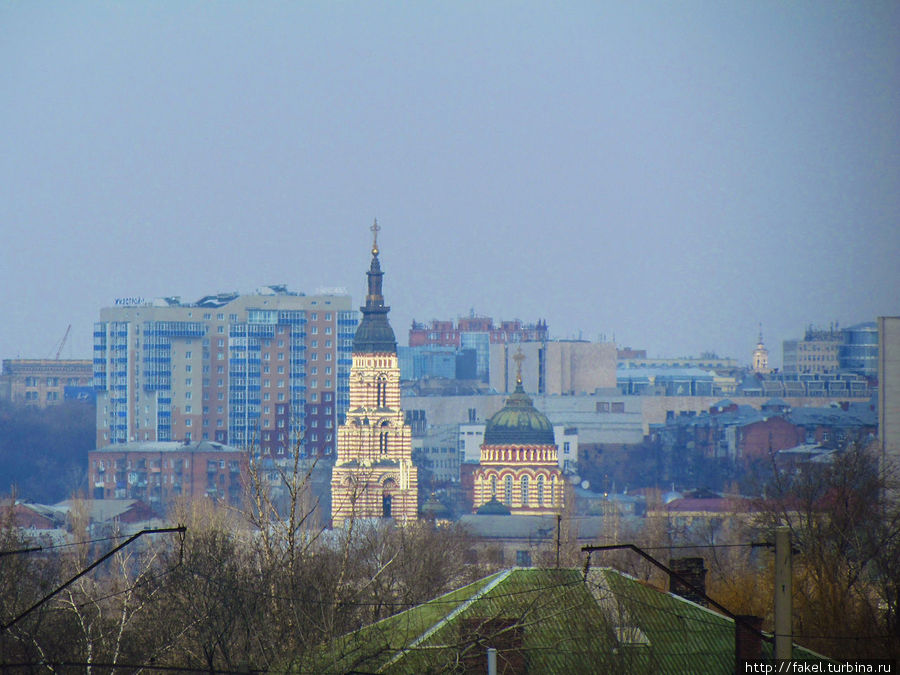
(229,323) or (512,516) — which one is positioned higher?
(229,323)

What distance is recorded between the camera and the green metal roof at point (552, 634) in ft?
129

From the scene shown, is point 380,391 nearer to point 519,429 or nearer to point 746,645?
point 519,429

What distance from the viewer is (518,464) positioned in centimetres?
15275

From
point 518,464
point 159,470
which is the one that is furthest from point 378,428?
point 159,470

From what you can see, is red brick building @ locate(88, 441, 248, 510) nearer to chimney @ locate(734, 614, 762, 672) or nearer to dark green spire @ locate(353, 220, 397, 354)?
dark green spire @ locate(353, 220, 397, 354)

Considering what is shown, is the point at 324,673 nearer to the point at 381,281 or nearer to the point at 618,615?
the point at 618,615

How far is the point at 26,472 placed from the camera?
199125 millimetres

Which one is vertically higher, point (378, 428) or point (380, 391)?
point (380, 391)

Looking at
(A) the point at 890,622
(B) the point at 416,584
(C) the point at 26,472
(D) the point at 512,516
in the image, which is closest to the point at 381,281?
(D) the point at 512,516

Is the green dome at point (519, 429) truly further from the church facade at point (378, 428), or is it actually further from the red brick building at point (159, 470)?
the red brick building at point (159, 470)

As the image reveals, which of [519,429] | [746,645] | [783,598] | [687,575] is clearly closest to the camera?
[783,598]

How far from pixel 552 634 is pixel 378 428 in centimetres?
10643

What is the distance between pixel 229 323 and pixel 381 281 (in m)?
48.0

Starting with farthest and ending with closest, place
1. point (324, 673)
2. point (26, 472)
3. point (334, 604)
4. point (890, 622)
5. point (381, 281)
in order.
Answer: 1. point (26, 472)
2. point (381, 281)
3. point (890, 622)
4. point (334, 604)
5. point (324, 673)
